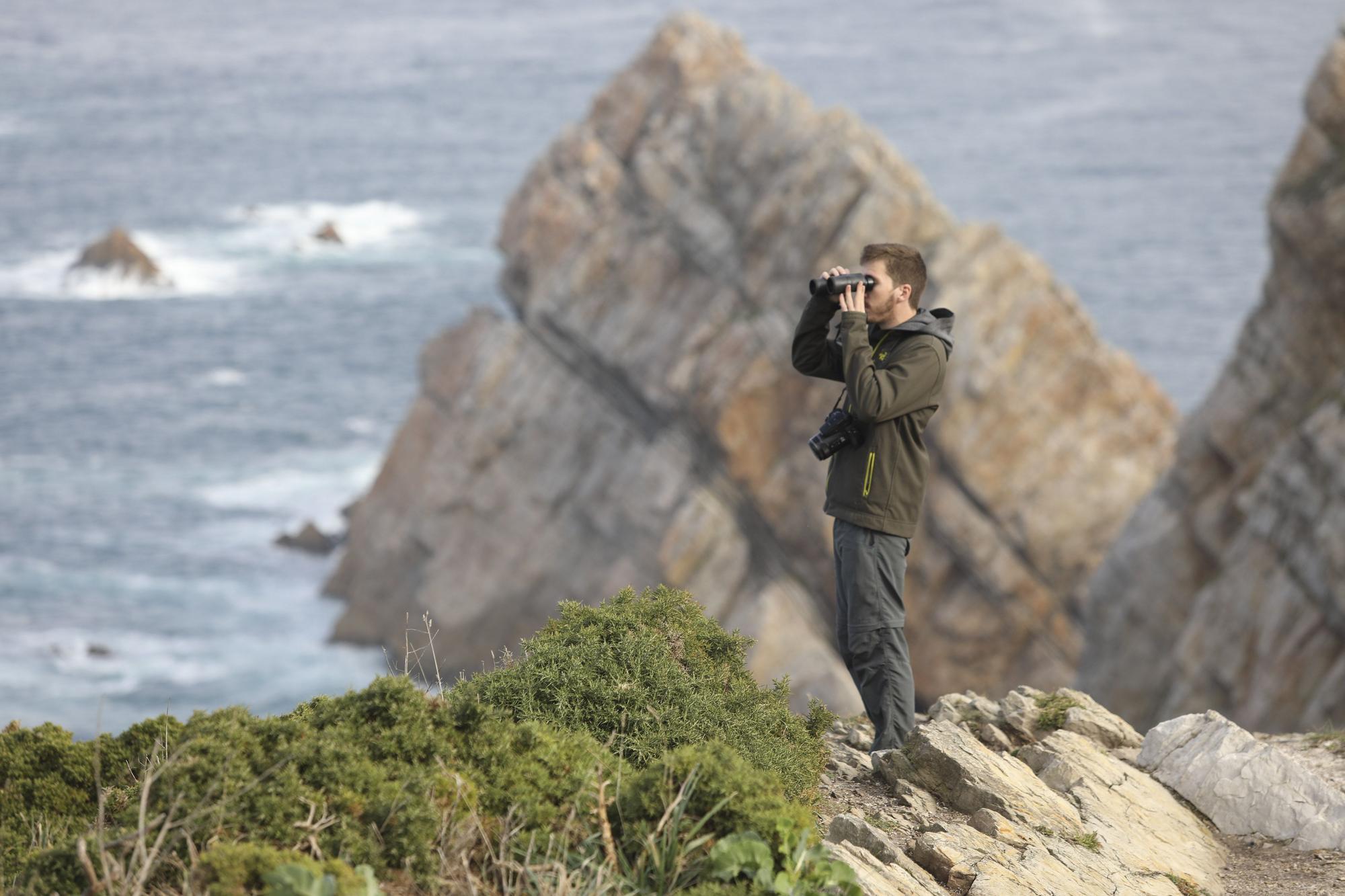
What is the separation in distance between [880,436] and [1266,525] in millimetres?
18036

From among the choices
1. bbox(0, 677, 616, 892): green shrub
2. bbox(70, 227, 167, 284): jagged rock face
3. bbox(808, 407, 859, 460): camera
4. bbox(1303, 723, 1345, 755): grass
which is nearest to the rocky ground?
bbox(1303, 723, 1345, 755): grass

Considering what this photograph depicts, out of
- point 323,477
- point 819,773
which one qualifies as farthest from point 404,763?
point 323,477

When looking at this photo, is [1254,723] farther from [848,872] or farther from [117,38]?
[117,38]

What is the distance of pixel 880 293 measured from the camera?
8.48 metres

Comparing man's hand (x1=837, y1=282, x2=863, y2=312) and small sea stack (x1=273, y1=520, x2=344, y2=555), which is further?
small sea stack (x1=273, y1=520, x2=344, y2=555)

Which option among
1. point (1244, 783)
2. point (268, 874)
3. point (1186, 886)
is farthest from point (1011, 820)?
point (268, 874)

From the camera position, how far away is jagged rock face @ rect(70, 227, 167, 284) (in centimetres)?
6812

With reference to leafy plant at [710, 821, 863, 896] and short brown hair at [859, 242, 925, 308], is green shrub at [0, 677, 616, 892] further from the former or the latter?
short brown hair at [859, 242, 925, 308]

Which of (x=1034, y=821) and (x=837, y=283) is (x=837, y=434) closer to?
(x=837, y=283)

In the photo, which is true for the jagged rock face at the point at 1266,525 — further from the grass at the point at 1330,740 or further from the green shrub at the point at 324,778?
the green shrub at the point at 324,778

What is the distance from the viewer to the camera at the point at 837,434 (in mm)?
8539

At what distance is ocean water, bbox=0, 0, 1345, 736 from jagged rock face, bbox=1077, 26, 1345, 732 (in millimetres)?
23050

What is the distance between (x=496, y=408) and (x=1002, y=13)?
296ft

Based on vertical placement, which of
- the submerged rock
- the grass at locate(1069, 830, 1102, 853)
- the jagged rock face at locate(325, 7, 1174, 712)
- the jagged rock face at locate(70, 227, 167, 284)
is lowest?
the jagged rock face at locate(70, 227, 167, 284)
